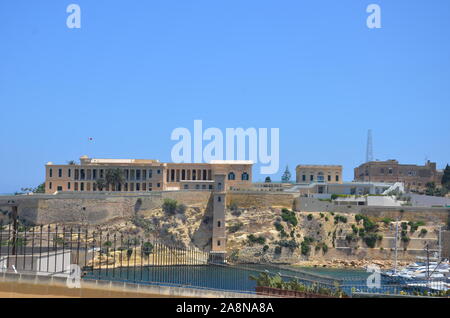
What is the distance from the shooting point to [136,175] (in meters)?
68.2

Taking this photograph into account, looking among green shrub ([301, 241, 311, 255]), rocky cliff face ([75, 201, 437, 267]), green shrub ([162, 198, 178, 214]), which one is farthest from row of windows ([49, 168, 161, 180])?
green shrub ([301, 241, 311, 255])

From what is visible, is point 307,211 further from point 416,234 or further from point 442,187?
point 442,187

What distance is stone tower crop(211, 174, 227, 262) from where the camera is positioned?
5834 centimetres

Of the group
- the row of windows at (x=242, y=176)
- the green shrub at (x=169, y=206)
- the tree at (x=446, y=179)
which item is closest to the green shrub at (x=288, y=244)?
the green shrub at (x=169, y=206)

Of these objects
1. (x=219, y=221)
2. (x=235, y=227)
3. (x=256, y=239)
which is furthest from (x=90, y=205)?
(x=256, y=239)

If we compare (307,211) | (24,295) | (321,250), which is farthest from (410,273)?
(24,295)

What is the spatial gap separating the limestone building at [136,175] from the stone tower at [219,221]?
558cm

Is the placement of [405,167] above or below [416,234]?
above

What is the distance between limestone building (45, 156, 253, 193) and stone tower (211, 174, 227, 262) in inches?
220

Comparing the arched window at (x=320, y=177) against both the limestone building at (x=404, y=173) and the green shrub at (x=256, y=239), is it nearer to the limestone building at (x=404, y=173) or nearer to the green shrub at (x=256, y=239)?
the limestone building at (x=404, y=173)

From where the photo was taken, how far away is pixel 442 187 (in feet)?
274

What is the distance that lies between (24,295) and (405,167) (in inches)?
2827
